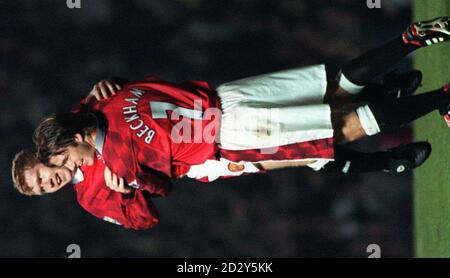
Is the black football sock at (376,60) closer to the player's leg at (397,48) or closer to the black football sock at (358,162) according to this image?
the player's leg at (397,48)

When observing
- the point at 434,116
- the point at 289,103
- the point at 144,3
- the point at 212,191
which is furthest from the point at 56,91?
the point at 434,116

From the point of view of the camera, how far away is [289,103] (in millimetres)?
2170

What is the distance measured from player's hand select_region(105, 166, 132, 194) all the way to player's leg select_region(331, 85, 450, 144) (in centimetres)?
83

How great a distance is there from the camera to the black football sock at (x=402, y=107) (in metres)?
2.19

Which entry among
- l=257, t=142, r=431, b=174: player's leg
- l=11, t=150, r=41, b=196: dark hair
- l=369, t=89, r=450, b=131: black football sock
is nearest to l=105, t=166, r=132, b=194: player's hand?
l=11, t=150, r=41, b=196: dark hair

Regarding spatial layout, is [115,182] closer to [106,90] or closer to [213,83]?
[106,90]

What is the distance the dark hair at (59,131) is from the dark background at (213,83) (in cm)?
140

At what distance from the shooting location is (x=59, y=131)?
2.02 meters

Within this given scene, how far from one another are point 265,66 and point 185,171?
1.42m

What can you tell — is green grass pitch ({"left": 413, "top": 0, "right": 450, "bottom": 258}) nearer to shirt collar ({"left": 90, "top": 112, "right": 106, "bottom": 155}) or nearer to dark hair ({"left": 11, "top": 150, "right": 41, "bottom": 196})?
shirt collar ({"left": 90, "top": 112, "right": 106, "bottom": 155})

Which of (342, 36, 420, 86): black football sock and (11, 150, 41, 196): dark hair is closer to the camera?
(11, 150, 41, 196): dark hair

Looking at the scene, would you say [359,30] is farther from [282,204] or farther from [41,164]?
[41,164]

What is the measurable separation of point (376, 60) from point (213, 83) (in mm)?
1441

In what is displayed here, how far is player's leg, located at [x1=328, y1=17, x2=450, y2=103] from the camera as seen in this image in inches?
89.5
